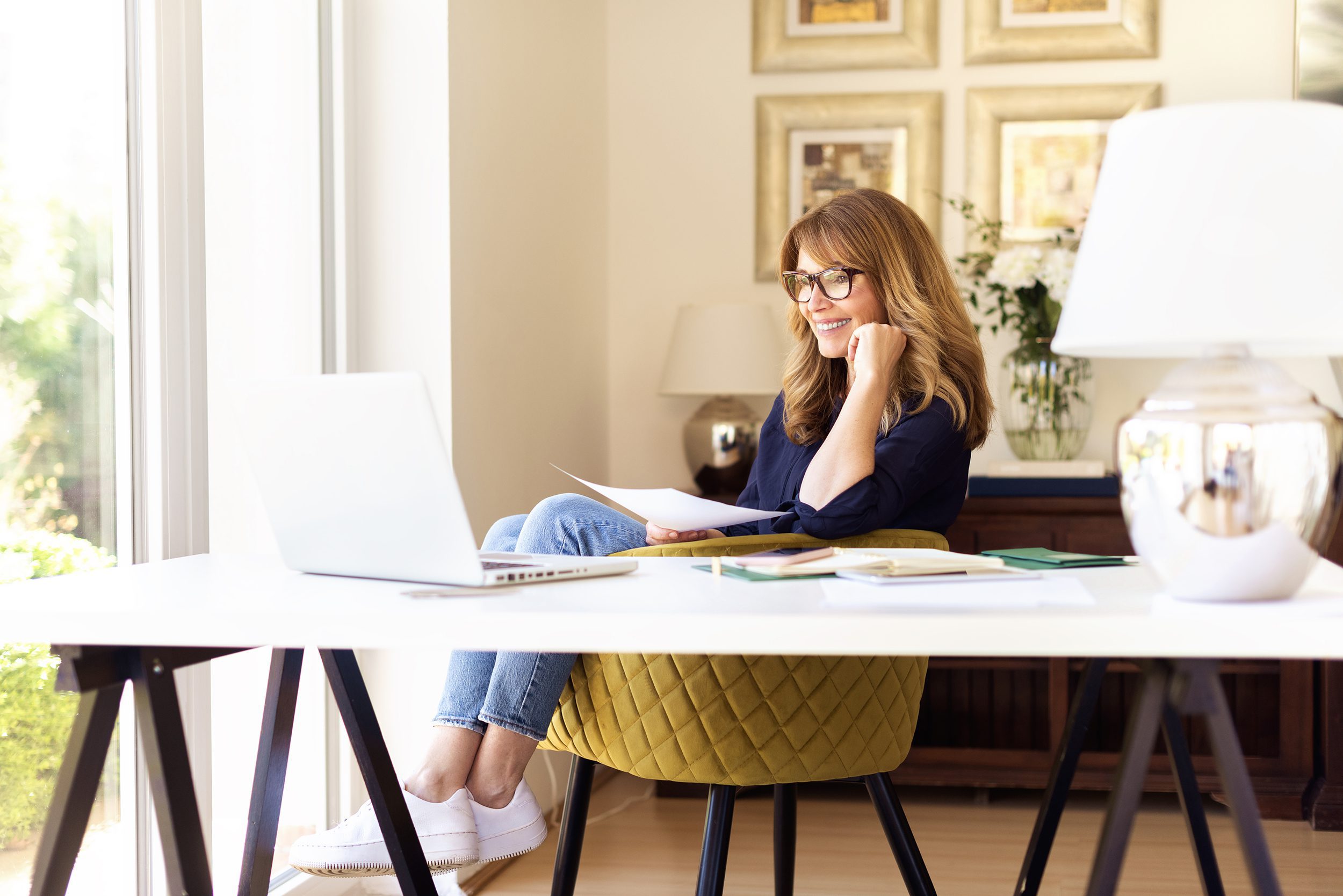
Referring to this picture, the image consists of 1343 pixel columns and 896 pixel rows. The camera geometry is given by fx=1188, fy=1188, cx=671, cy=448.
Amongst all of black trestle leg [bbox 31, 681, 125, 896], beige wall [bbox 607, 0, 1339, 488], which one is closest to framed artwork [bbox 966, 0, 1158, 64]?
beige wall [bbox 607, 0, 1339, 488]

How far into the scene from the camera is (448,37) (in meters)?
2.11

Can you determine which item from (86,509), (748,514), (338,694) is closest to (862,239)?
(748,514)

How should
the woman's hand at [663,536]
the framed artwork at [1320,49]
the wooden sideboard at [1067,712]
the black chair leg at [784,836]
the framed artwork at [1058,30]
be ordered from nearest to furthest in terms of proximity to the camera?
the woman's hand at [663,536] < the black chair leg at [784,836] < the wooden sideboard at [1067,712] < the framed artwork at [1320,49] < the framed artwork at [1058,30]

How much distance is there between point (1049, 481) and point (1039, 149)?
0.89 meters

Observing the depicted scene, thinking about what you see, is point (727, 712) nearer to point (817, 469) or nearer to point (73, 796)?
point (817, 469)

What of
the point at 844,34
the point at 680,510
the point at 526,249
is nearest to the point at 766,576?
the point at 680,510

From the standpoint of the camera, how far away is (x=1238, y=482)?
906 millimetres

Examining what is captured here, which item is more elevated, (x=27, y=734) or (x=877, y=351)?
(x=877, y=351)

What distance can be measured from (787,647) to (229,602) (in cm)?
48

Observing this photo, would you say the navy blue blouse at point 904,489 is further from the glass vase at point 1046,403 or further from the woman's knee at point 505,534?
the glass vase at point 1046,403

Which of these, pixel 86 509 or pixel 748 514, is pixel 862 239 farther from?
pixel 86 509

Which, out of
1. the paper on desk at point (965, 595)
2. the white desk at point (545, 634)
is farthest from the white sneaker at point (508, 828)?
the paper on desk at point (965, 595)

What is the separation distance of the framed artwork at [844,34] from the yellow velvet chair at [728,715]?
6.35ft

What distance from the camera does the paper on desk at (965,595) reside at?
2.96 feet
